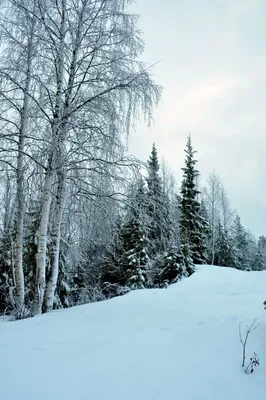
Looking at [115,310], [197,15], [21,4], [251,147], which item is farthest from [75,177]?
[251,147]

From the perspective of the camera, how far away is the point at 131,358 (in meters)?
1.91

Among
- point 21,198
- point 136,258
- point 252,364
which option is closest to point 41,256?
point 21,198

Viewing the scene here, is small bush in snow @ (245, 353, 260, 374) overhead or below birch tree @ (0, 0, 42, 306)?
below

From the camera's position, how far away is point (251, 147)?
4800 centimetres

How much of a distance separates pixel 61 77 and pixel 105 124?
4.32 ft

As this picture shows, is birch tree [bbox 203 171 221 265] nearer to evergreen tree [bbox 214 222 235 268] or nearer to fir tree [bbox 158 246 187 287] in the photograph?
evergreen tree [bbox 214 222 235 268]

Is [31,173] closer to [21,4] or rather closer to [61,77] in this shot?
[61,77]

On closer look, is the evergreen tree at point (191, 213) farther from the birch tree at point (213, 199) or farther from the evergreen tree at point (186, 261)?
the birch tree at point (213, 199)

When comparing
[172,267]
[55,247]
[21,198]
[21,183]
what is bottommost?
[172,267]

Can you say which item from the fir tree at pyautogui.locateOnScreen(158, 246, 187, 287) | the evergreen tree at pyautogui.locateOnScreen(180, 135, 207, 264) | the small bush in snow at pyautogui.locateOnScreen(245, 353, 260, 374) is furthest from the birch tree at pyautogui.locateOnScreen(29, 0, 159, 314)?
the evergreen tree at pyautogui.locateOnScreen(180, 135, 207, 264)

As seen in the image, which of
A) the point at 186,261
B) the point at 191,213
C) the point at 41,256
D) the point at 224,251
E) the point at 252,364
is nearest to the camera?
the point at 252,364

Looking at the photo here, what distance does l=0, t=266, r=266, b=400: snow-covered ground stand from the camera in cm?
153

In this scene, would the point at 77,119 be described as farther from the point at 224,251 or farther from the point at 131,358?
the point at 224,251

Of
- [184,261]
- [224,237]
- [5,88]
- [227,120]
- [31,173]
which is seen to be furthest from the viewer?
[227,120]
